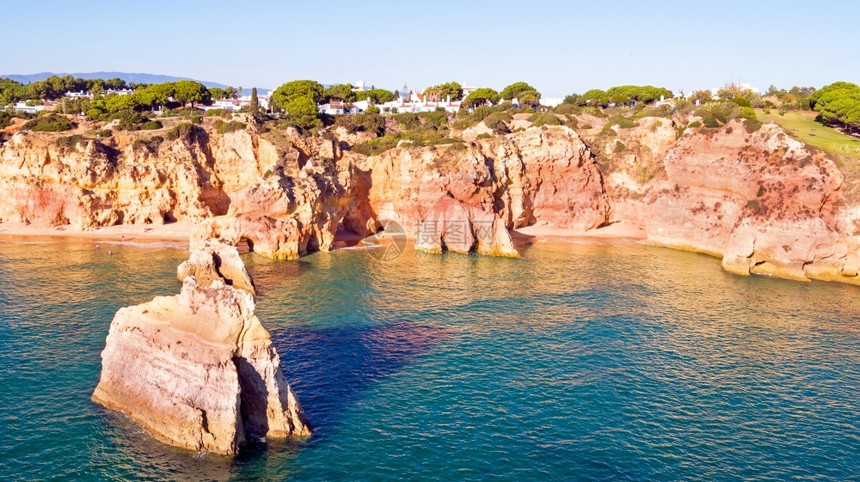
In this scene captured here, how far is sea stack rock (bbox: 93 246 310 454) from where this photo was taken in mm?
25516

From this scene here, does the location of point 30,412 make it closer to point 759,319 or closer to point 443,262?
point 443,262

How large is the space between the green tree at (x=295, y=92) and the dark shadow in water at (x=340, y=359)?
68634mm

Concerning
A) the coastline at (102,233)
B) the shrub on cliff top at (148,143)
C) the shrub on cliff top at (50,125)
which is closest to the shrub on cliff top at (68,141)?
the shrub on cliff top at (148,143)

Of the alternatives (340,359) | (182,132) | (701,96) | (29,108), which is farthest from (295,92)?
(340,359)

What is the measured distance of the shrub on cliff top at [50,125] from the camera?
7625 cm

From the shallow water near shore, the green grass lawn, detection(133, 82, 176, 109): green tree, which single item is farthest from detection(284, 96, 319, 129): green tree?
the green grass lawn

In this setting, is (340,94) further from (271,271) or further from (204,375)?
(204,375)

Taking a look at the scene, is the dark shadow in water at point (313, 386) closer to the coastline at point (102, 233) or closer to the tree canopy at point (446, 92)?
the coastline at point (102, 233)

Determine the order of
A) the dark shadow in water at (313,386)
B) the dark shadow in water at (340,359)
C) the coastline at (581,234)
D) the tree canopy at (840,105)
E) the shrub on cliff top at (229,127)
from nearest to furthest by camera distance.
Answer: the dark shadow in water at (313,386)
the dark shadow in water at (340,359)
the coastline at (581,234)
the tree canopy at (840,105)
the shrub on cliff top at (229,127)

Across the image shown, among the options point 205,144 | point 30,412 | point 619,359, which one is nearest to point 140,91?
point 205,144

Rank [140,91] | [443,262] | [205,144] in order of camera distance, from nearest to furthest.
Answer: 1. [443,262]
2. [205,144]
3. [140,91]

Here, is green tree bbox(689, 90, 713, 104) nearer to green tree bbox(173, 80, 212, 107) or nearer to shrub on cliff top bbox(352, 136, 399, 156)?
shrub on cliff top bbox(352, 136, 399, 156)

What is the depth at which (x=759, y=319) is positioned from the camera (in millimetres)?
45969

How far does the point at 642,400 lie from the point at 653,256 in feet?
120
